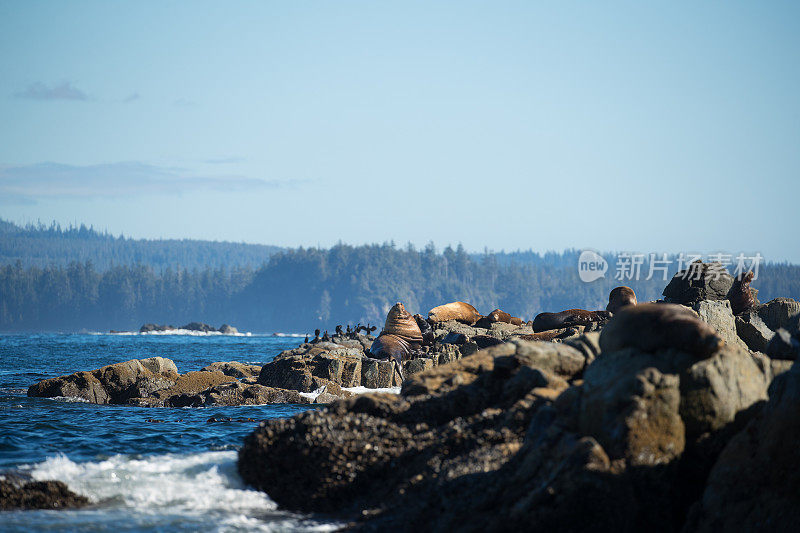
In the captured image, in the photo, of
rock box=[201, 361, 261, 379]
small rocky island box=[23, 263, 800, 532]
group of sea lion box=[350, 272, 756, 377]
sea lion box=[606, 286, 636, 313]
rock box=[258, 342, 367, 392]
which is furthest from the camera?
rock box=[201, 361, 261, 379]

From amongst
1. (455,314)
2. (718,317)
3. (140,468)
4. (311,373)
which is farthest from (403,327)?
(140,468)

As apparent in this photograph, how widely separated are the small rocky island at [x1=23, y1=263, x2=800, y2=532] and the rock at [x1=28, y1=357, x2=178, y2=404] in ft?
46.7

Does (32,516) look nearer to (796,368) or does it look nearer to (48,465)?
(48,465)

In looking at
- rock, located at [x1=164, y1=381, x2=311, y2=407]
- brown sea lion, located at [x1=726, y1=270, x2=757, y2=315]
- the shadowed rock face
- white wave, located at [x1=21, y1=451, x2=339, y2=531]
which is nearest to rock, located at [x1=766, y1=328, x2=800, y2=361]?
the shadowed rock face

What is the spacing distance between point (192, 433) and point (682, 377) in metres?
10.5

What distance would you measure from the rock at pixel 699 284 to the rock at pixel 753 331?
1.05 metres

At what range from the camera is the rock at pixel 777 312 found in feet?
74.6

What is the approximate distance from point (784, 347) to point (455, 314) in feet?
86.1

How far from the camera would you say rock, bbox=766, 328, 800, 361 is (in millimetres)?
9711

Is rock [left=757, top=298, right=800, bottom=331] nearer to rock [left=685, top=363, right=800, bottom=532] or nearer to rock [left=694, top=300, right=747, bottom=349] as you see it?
rock [left=694, top=300, right=747, bottom=349]

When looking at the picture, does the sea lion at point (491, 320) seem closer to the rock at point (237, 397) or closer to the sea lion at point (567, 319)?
the sea lion at point (567, 319)

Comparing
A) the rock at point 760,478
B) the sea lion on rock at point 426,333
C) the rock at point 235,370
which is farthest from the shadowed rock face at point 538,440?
the rock at point 235,370

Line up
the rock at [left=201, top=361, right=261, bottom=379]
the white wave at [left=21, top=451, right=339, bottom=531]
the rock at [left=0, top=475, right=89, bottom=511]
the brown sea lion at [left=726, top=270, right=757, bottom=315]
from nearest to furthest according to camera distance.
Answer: the white wave at [left=21, top=451, right=339, bottom=531]
the rock at [left=0, top=475, right=89, bottom=511]
the brown sea lion at [left=726, top=270, right=757, bottom=315]
the rock at [left=201, top=361, right=261, bottom=379]

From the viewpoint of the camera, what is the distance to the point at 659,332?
8.70 metres
